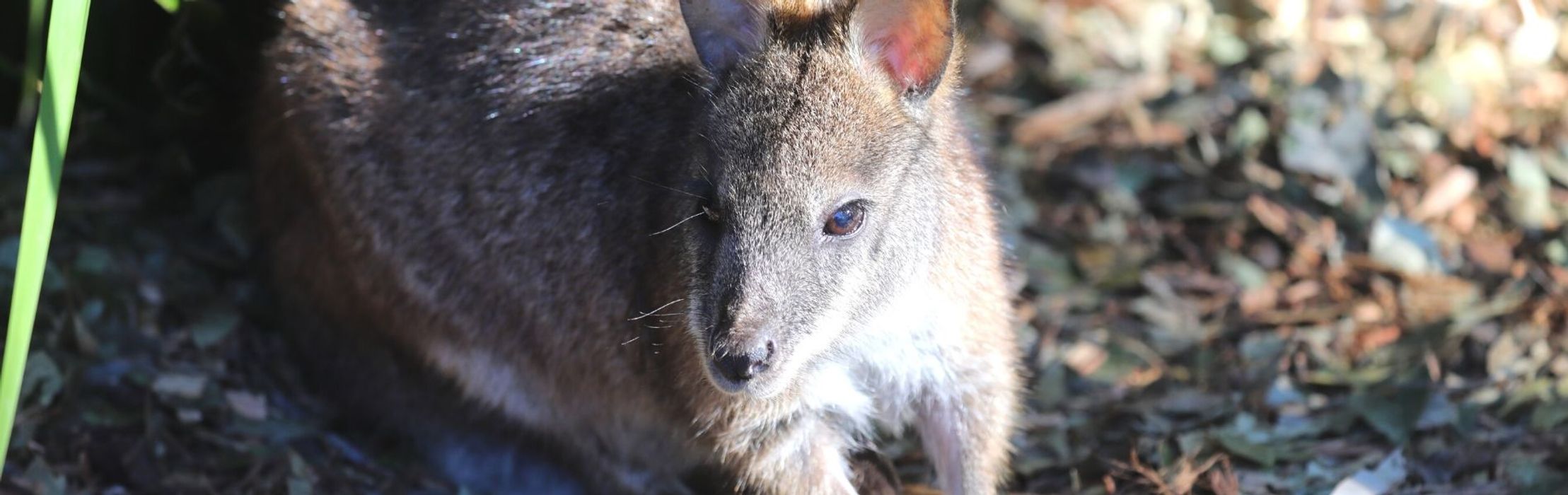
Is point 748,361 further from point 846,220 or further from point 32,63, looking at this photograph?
point 32,63

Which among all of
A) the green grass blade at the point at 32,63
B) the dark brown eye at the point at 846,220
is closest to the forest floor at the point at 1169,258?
the green grass blade at the point at 32,63

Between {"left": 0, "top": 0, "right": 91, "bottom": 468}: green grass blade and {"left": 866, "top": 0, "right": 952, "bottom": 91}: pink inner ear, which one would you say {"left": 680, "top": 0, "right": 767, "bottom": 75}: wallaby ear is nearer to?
{"left": 866, "top": 0, "right": 952, "bottom": 91}: pink inner ear

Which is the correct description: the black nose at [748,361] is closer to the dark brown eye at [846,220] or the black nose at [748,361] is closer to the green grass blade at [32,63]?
the dark brown eye at [846,220]

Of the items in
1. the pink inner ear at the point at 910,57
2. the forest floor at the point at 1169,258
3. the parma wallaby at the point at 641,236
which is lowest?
the forest floor at the point at 1169,258

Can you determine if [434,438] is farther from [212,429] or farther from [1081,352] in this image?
[1081,352]

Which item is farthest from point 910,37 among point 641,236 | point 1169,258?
point 1169,258

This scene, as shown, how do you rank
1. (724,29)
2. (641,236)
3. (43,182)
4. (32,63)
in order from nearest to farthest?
(43,182) < (724,29) < (641,236) < (32,63)
